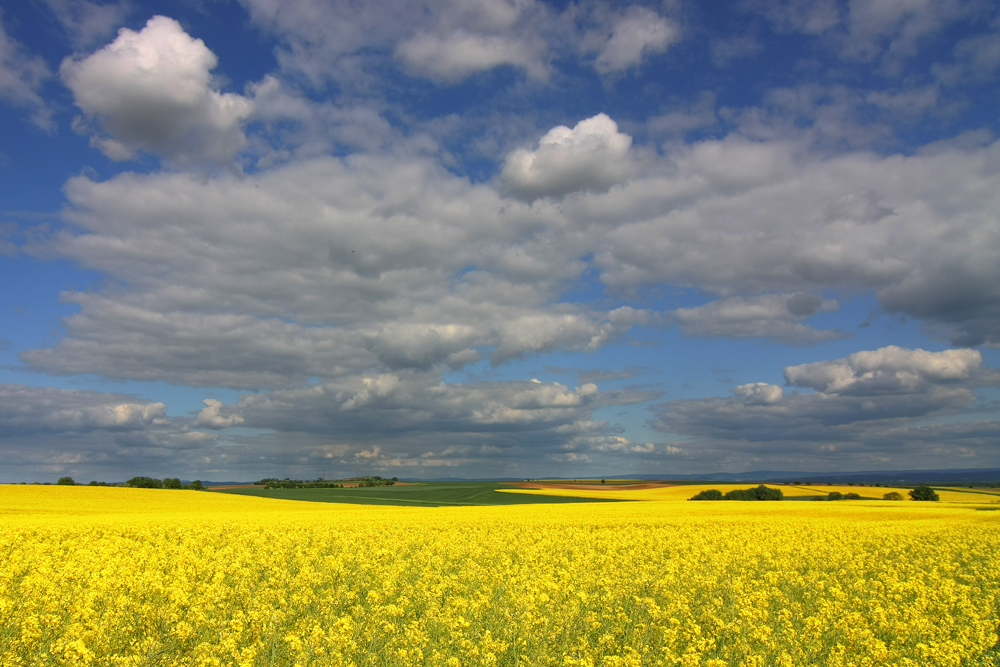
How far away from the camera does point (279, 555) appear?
498 inches

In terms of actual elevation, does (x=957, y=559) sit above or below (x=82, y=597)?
below

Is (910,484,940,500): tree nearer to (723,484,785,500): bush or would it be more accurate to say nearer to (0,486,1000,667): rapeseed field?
(723,484,785,500): bush

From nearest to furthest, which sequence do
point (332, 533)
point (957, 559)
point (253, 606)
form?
1. point (253, 606)
2. point (957, 559)
3. point (332, 533)

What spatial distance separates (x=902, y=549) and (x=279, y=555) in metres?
16.7

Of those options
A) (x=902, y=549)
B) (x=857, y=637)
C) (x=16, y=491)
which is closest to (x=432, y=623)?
(x=857, y=637)

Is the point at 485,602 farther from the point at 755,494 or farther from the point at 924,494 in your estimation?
the point at 924,494

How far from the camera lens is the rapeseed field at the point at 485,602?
6.62 metres

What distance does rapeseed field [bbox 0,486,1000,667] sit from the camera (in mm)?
6617

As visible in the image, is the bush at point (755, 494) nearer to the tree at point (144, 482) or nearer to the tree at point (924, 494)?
the tree at point (924, 494)

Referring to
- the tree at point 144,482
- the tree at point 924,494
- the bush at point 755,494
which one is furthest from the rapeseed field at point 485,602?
the tree at point 144,482

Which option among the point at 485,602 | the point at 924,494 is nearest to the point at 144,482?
the point at 485,602

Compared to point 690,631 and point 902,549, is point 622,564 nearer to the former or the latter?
point 690,631

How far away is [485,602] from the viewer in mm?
7973

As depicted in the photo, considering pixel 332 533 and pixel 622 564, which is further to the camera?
pixel 332 533
